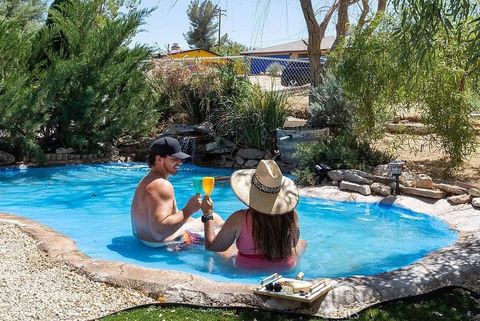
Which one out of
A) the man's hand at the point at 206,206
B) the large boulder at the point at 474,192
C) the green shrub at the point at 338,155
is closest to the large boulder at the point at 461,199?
the large boulder at the point at 474,192

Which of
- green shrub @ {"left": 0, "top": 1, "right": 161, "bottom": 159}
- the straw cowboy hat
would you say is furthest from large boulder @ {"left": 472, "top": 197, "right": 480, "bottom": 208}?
green shrub @ {"left": 0, "top": 1, "right": 161, "bottom": 159}

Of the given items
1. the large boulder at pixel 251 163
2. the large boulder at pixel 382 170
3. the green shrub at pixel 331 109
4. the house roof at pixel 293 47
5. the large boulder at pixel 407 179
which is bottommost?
the large boulder at pixel 251 163

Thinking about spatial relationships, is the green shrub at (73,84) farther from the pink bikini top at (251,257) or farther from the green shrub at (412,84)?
the pink bikini top at (251,257)

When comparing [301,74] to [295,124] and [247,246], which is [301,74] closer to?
[295,124]

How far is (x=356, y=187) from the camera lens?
824 centimetres

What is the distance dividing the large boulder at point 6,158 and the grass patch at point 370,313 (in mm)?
8520

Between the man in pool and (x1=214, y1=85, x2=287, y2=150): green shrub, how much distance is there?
232 inches

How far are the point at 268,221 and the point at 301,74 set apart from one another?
1506cm

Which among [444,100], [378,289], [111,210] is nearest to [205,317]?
[378,289]

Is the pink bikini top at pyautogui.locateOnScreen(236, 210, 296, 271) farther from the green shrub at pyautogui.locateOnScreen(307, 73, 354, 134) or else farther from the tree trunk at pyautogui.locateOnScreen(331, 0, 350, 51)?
the tree trunk at pyautogui.locateOnScreen(331, 0, 350, 51)

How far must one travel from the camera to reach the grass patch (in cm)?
353

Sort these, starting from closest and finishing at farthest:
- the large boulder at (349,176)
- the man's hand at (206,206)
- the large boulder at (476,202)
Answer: the man's hand at (206,206)
the large boulder at (476,202)
the large boulder at (349,176)

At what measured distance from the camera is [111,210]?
8211mm

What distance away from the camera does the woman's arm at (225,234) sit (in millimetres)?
4715
